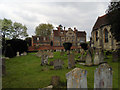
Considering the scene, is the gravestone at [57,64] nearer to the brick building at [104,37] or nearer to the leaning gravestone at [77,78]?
the leaning gravestone at [77,78]

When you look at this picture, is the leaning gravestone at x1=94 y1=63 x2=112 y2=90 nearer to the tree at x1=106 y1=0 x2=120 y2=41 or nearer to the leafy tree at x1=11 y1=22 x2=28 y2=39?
the tree at x1=106 y1=0 x2=120 y2=41

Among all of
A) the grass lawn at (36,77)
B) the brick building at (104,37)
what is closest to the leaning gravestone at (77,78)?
the grass lawn at (36,77)

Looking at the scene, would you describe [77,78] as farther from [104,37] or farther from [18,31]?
[18,31]

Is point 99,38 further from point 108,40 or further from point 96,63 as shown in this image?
point 96,63

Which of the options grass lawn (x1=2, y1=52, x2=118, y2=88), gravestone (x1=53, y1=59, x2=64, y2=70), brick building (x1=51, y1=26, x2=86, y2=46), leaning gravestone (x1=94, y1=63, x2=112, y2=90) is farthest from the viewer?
brick building (x1=51, y1=26, x2=86, y2=46)

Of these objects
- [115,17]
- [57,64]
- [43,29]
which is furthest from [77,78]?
[43,29]

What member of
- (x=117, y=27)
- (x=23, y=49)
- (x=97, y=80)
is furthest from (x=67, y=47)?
(x=97, y=80)

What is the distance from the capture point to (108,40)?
2789cm

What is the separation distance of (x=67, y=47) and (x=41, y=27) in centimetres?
2466

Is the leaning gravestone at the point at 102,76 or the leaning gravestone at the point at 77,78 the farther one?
the leaning gravestone at the point at 102,76

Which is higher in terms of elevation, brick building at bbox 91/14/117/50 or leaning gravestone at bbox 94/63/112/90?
brick building at bbox 91/14/117/50

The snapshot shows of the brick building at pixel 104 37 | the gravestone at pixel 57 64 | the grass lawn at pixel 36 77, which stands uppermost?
the brick building at pixel 104 37

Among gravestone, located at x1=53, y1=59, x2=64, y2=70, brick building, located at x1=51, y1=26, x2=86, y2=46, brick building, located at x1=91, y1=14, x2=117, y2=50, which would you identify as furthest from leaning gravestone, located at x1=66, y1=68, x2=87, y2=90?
brick building, located at x1=51, y1=26, x2=86, y2=46

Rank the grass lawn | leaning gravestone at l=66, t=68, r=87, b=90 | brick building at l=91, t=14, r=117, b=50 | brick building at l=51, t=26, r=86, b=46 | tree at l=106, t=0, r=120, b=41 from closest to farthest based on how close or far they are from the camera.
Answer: leaning gravestone at l=66, t=68, r=87, b=90 < the grass lawn < tree at l=106, t=0, r=120, b=41 < brick building at l=91, t=14, r=117, b=50 < brick building at l=51, t=26, r=86, b=46
